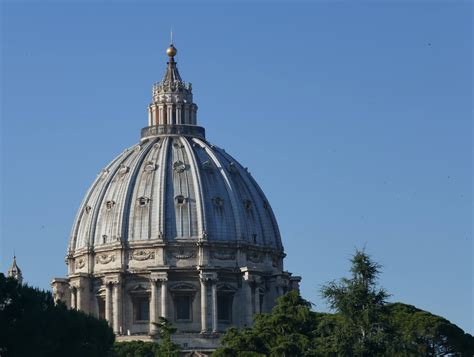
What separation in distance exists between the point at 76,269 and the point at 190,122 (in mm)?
15958

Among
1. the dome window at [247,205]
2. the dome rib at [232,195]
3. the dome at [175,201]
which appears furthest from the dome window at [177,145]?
the dome window at [247,205]

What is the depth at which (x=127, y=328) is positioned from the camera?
162m

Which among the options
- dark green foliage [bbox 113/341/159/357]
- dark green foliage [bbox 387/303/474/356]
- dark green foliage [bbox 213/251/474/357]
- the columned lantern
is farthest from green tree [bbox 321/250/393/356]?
the columned lantern

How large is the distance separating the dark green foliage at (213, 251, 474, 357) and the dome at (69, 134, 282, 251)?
124 ft

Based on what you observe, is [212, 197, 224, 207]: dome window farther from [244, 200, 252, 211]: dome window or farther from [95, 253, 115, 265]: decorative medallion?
[95, 253, 115, 265]: decorative medallion

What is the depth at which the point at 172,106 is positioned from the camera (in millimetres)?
173625

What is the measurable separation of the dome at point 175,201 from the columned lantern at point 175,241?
0.27 ft

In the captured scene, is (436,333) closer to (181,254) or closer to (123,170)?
(181,254)

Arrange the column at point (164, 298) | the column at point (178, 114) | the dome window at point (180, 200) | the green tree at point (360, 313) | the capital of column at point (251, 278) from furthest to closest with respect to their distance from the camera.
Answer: the column at point (178, 114), the dome window at point (180, 200), the capital of column at point (251, 278), the column at point (164, 298), the green tree at point (360, 313)

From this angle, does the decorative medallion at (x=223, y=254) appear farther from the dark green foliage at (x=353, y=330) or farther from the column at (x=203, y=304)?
the dark green foliage at (x=353, y=330)

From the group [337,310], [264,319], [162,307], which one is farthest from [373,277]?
Answer: [162,307]

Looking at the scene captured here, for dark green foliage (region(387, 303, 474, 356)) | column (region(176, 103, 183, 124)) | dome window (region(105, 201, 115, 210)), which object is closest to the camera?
dark green foliage (region(387, 303, 474, 356))

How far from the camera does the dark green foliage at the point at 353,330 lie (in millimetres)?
78125

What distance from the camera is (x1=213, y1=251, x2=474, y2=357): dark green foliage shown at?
256 ft
